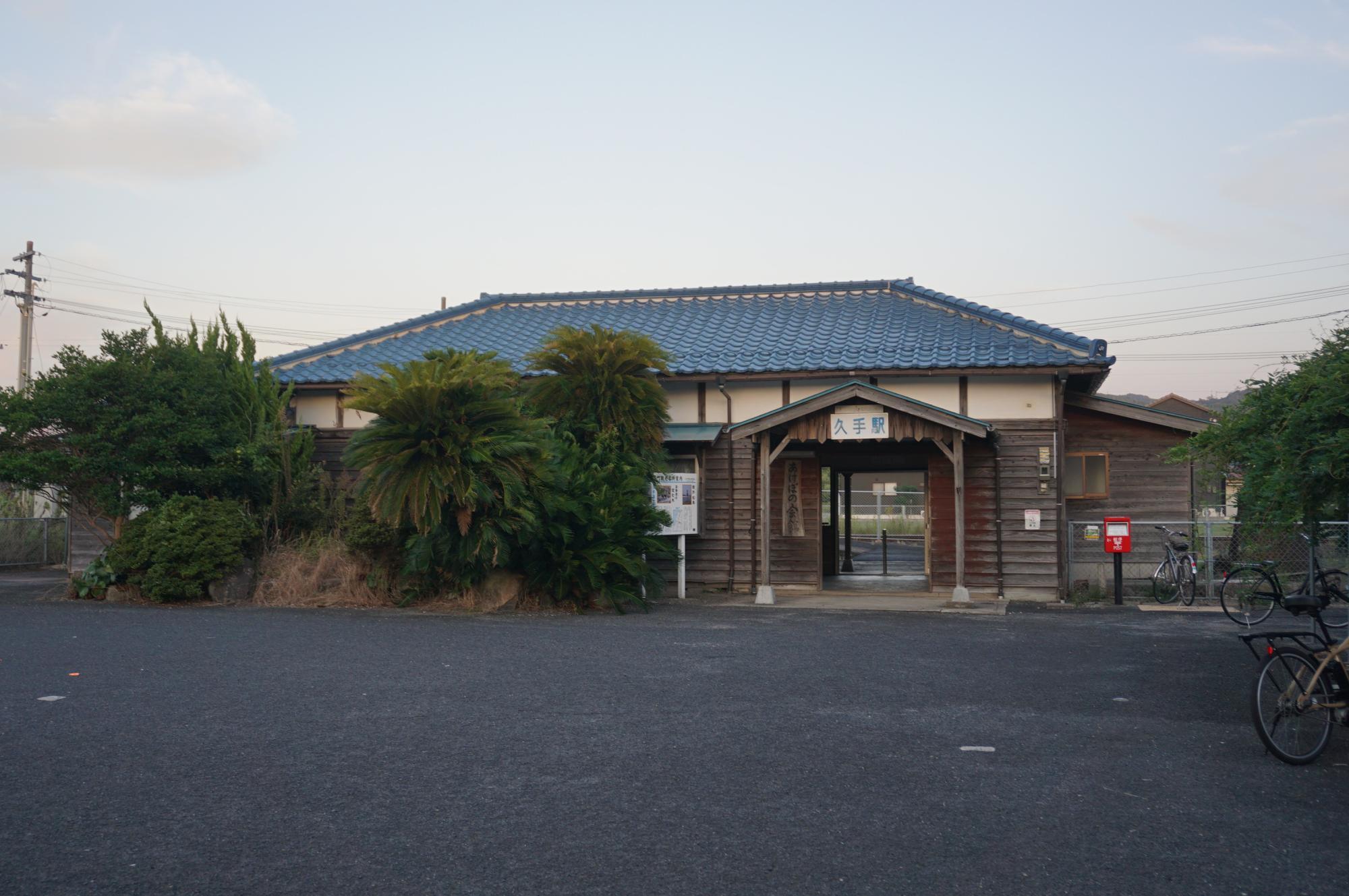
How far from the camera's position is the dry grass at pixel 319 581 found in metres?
14.2

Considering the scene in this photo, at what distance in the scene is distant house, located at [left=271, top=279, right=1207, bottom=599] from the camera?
15.0 meters

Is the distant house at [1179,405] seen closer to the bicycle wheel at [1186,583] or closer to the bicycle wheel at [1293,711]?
the bicycle wheel at [1186,583]

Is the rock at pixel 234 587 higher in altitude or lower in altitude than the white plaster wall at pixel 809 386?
lower

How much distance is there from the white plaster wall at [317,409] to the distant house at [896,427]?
26 millimetres

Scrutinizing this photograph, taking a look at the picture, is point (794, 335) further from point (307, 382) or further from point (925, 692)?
point (925, 692)

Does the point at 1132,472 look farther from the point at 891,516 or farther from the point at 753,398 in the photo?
the point at 891,516

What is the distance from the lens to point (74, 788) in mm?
5117

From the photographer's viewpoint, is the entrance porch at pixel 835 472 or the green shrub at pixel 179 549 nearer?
the green shrub at pixel 179 549

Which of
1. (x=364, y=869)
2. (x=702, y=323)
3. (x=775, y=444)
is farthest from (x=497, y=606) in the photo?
(x=364, y=869)

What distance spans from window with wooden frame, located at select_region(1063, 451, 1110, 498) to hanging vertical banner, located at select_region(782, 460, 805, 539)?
4.42 m

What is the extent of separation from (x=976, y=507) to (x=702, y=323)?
6172 millimetres

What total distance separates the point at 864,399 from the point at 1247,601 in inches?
211

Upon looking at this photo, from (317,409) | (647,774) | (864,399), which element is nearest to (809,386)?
(864,399)

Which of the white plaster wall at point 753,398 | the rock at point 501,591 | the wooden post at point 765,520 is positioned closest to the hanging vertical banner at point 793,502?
the white plaster wall at point 753,398
